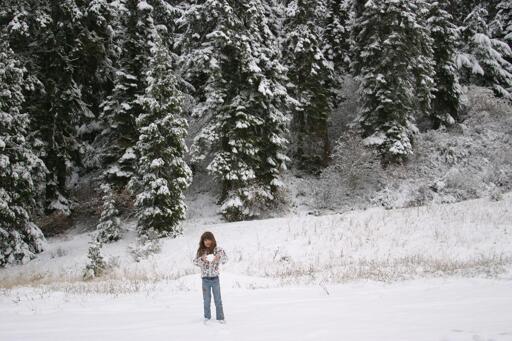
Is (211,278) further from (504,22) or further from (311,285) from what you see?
(504,22)

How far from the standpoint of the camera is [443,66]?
2864 cm

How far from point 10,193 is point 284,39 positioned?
19632mm

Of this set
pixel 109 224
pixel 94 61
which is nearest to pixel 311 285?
pixel 109 224

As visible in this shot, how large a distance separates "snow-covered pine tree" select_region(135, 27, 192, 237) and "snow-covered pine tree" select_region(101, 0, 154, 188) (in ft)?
13.3

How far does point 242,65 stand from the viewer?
23656 mm

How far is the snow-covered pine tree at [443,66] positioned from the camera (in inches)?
1128

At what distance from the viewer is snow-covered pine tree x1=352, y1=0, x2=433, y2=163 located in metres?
25.8

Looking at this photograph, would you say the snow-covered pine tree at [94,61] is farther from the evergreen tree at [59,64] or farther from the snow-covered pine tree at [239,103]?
the snow-covered pine tree at [239,103]

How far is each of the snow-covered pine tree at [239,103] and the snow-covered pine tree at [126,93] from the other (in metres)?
2.72

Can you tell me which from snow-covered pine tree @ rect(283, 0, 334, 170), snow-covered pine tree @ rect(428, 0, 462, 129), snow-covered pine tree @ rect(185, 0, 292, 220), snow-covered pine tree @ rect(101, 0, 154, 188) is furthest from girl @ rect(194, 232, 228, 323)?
snow-covered pine tree @ rect(428, 0, 462, 129)

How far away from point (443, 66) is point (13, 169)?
25.7 metres

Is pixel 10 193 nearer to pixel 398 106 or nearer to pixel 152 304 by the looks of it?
pixel 152 304

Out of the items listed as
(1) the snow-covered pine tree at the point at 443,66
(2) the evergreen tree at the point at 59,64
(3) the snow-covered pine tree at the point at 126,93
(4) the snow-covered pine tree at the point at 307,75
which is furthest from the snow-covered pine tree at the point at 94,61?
(1) the snow-covered pine tree at the point at 443,66

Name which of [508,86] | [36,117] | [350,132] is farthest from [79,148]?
[508,86]
